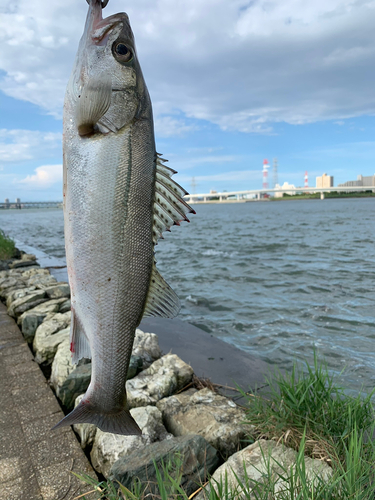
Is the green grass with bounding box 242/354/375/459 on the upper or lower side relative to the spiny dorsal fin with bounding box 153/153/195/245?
lower

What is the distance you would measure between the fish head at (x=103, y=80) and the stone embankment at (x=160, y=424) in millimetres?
2240

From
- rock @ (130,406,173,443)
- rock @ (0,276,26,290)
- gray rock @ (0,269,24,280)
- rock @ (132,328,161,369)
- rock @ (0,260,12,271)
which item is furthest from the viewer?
rock @ (0,260,12,271)

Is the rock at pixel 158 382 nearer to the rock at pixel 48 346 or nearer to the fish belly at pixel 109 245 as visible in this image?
the rock at pixel 48 346

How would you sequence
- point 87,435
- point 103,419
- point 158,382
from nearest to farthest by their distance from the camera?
point 103,419 → point 87,435 → point 158,382

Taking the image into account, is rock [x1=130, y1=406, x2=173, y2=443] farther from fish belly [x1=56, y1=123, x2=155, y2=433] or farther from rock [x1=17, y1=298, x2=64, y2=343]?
rock [x1=17, y1=298, x2=64, y2=343]

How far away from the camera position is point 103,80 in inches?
70.4

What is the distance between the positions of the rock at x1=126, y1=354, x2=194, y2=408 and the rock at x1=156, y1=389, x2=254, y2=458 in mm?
150

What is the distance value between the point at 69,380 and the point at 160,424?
122 cm

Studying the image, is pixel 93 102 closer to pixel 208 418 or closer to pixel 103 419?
pixel 103 419

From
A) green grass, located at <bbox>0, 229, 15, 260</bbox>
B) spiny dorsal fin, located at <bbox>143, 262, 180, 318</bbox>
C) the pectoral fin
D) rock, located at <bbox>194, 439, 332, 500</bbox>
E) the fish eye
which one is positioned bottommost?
rock, located at <bbox>194, 439, 332, 500</bbox>

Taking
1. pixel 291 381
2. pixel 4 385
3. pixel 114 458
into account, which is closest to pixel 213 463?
pixel 114 458

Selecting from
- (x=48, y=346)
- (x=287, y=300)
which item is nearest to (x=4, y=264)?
(x=48, y=346)

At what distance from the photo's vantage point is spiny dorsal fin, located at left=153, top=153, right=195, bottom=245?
1.98 metres

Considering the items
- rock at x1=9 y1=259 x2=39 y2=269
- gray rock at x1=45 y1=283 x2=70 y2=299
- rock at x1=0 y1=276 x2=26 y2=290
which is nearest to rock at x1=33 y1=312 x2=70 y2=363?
gray rock at x1=45 y1=283 x2=70 y2=299
